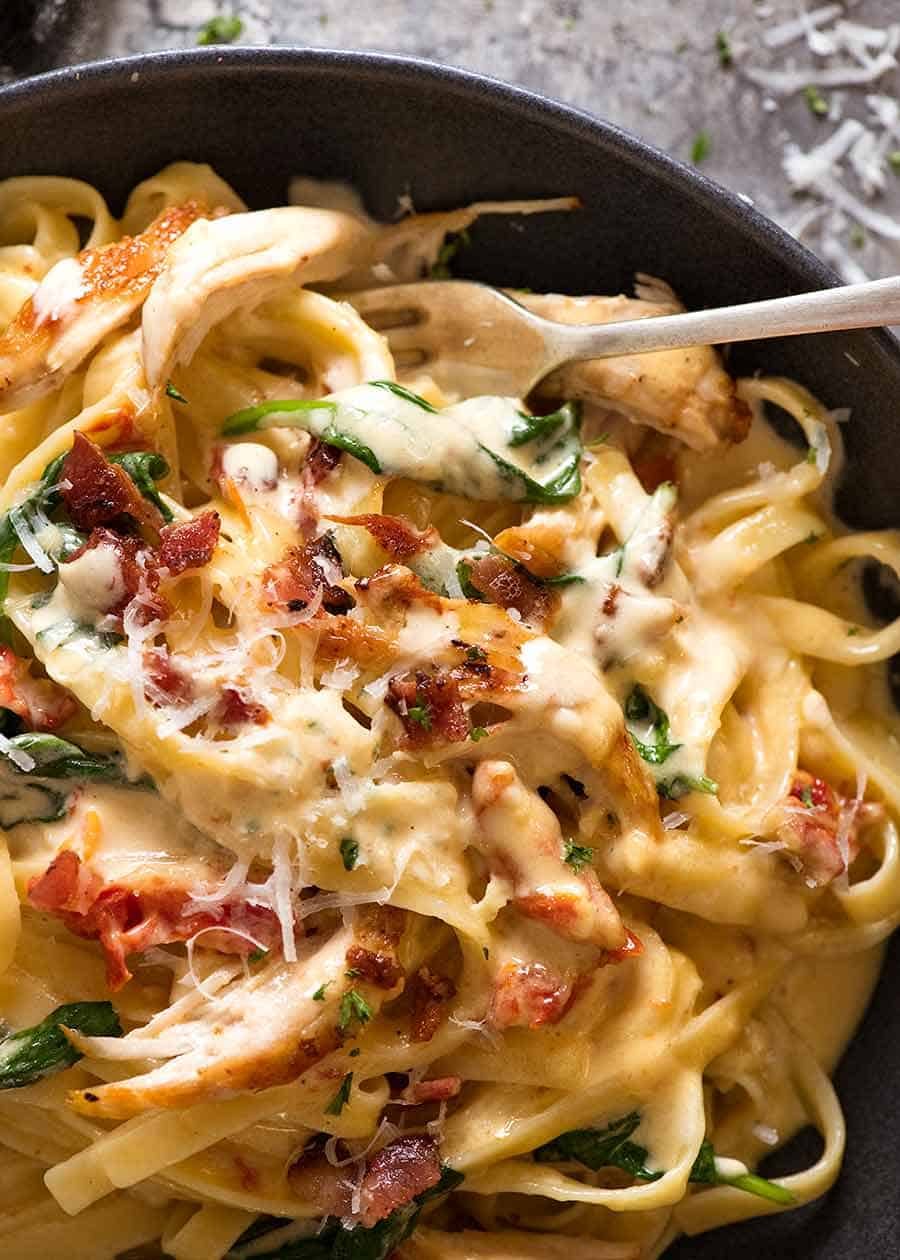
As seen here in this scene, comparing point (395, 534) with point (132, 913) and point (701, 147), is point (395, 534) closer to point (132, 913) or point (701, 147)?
point (132, 913)

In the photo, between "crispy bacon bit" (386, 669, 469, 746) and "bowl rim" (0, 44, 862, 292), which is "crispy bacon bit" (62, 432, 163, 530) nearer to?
"crispy bacon bit" (386, 669, 469, 746)

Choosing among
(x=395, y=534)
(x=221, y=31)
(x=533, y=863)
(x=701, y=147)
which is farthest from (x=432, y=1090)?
(x=221, y=31)

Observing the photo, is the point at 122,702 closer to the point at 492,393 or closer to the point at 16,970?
the point at 16,970

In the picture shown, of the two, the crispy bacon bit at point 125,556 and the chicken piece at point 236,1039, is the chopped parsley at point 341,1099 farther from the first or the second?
the crispy bacon bit at point 125,556

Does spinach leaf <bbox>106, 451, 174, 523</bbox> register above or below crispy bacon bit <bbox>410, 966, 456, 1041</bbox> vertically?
above

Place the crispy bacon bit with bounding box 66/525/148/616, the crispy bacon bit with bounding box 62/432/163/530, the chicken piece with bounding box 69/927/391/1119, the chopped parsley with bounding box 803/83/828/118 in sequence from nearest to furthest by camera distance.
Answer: the chicken piece with bounding box 69/927/391/1119, the crispy bacon bit with bounding box 66/525/148/616, the crispy bacon bit with bounding box 62/432/163/530, the chopped parsley with bounding box 803/83/828/118

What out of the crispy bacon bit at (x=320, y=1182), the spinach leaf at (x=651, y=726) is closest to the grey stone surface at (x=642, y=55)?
the spinach leaf at (x=651, y=726)

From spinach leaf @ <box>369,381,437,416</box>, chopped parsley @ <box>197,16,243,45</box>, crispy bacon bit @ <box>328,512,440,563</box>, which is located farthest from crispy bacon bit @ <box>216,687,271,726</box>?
chopped parsley @ <box>197,16,243,45</box>

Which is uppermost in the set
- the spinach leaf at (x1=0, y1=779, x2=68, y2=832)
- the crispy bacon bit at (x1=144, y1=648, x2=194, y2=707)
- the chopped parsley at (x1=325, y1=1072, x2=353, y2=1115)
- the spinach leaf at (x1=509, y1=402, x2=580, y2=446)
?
the spinach leaf at (x1=509, y1=402, x2=580, y2=446)
